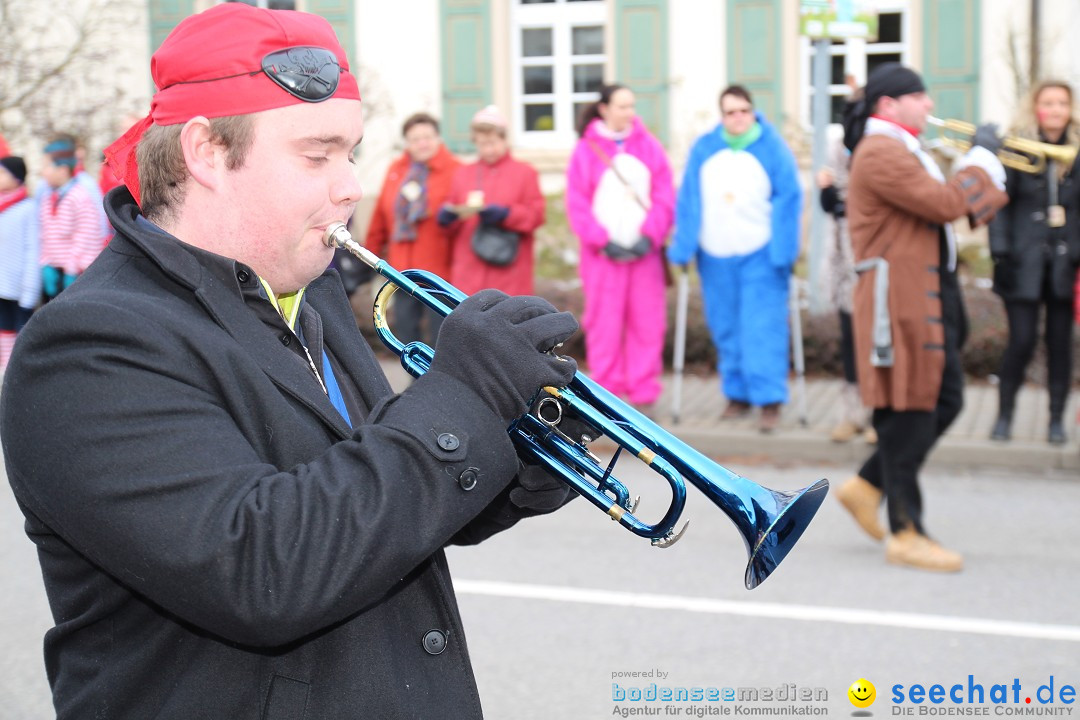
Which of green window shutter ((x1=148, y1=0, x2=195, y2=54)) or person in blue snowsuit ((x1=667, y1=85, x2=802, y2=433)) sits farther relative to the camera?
green window shutter ((x1=148, y1=0, x2=195, y2=54))

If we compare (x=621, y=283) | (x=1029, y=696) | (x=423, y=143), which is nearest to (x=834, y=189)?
(x=621, y=283)

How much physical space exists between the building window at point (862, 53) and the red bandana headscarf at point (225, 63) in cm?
1273

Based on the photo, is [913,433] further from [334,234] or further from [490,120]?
[490,120]

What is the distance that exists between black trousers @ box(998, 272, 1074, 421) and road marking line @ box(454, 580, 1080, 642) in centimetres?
314

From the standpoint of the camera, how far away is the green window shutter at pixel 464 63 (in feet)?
48.1

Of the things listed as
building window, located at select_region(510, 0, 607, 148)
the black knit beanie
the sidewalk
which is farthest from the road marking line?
building window, located at select_region(510, 0, 607, 148)

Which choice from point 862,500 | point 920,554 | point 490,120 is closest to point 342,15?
point 490,120

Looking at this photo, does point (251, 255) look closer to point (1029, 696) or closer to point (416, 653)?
point (416, 653)

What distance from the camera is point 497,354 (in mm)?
1578

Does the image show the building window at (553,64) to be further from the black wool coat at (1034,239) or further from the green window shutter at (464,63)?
the black wool coat at (1034,239)

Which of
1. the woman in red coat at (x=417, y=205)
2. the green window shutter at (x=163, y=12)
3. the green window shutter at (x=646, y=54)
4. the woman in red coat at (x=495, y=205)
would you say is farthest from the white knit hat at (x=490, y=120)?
the green window shutter at (x=163, y=12)

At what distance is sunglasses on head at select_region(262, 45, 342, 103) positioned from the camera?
5.33ft

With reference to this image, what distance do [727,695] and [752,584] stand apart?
2315 millimetres

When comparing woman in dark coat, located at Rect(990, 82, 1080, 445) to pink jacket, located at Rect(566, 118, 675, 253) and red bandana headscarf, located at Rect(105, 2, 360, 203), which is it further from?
red bandana headscarf, located at Rect(105, 2, 360, 203)
